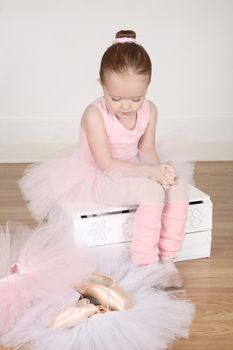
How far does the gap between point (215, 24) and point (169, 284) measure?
1660mm

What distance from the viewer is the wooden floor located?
1.22 meters

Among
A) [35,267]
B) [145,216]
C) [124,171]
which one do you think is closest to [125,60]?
[124,171]

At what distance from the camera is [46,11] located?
8.56 feet

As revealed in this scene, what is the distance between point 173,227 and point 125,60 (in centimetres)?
47

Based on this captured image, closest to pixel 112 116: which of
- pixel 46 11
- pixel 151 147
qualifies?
pixel 151 147

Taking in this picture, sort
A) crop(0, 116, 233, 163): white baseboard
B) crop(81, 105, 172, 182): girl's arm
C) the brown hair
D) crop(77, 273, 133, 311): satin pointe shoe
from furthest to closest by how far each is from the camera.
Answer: crop(0, 116, 233, 163): white baseboard, crop(81, 105, 172, 182): girl's arm, the brown hair, crop(77, 273, 133, 311): satin pointe shoe

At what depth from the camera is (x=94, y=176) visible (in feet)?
5.18

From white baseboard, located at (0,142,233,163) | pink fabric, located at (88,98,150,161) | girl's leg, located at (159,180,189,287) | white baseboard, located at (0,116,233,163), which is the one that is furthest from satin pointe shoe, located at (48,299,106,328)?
white baseboard, located at (0,116,233,163)

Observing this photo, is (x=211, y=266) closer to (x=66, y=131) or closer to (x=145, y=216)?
(x=145, y=216)

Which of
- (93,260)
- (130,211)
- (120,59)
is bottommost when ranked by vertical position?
(93,260)

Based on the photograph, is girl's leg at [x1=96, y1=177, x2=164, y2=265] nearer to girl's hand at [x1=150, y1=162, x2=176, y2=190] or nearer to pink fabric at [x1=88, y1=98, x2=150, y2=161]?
girl's hand at [x1=150, y1=162, x2=176, y2=190]

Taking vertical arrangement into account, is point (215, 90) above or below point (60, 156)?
above

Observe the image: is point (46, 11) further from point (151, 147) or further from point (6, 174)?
point (151, 147)

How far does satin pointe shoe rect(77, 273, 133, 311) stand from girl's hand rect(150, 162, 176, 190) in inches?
12.3
